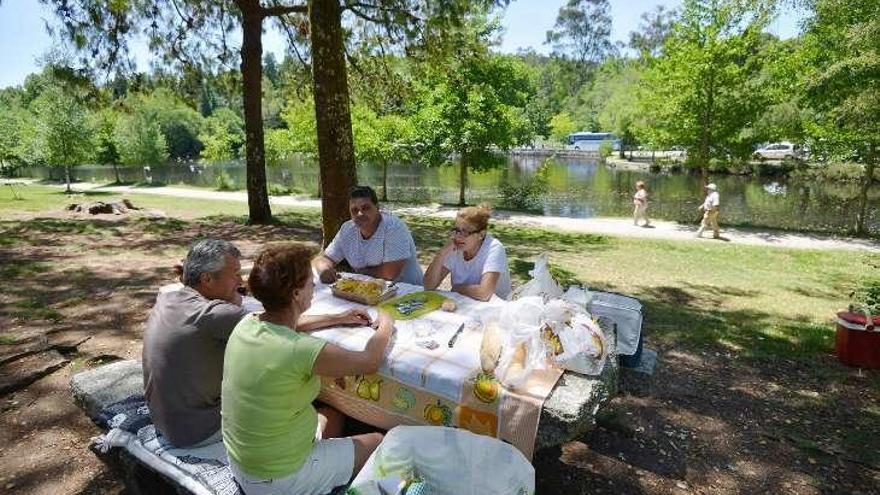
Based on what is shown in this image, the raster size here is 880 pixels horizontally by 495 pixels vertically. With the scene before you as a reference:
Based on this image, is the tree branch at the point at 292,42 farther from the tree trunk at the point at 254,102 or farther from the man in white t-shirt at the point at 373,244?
the man in white t-shirt at the point at 373,244

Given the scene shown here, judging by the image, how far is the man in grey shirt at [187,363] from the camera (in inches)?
102

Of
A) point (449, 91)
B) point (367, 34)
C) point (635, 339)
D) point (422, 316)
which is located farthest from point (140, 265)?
point (449, 91)

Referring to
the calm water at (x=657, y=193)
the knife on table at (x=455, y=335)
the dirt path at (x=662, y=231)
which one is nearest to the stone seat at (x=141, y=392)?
the knife on table at (x=455, y=335)

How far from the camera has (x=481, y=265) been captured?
13.4 feet

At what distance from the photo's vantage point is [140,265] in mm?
8188

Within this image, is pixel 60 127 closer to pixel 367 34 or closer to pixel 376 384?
pixel 367 34

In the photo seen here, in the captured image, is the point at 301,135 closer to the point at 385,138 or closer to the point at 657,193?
the point at 385,138

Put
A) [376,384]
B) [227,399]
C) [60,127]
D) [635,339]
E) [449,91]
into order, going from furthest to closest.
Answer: [60,127] < [449,91] < [635,339] < [376,384] < [227,399]

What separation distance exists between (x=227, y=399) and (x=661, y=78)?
731 inches

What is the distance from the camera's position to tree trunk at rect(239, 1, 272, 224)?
1205 cm

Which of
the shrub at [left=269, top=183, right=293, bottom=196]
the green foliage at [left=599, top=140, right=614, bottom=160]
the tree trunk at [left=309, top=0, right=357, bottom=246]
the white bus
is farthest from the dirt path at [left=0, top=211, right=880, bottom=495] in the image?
the white bus

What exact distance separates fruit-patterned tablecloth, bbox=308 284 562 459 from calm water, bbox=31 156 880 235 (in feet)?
62.3

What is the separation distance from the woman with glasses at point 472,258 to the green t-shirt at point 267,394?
5.84 feet

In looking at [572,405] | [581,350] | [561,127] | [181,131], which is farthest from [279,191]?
[181,131]
